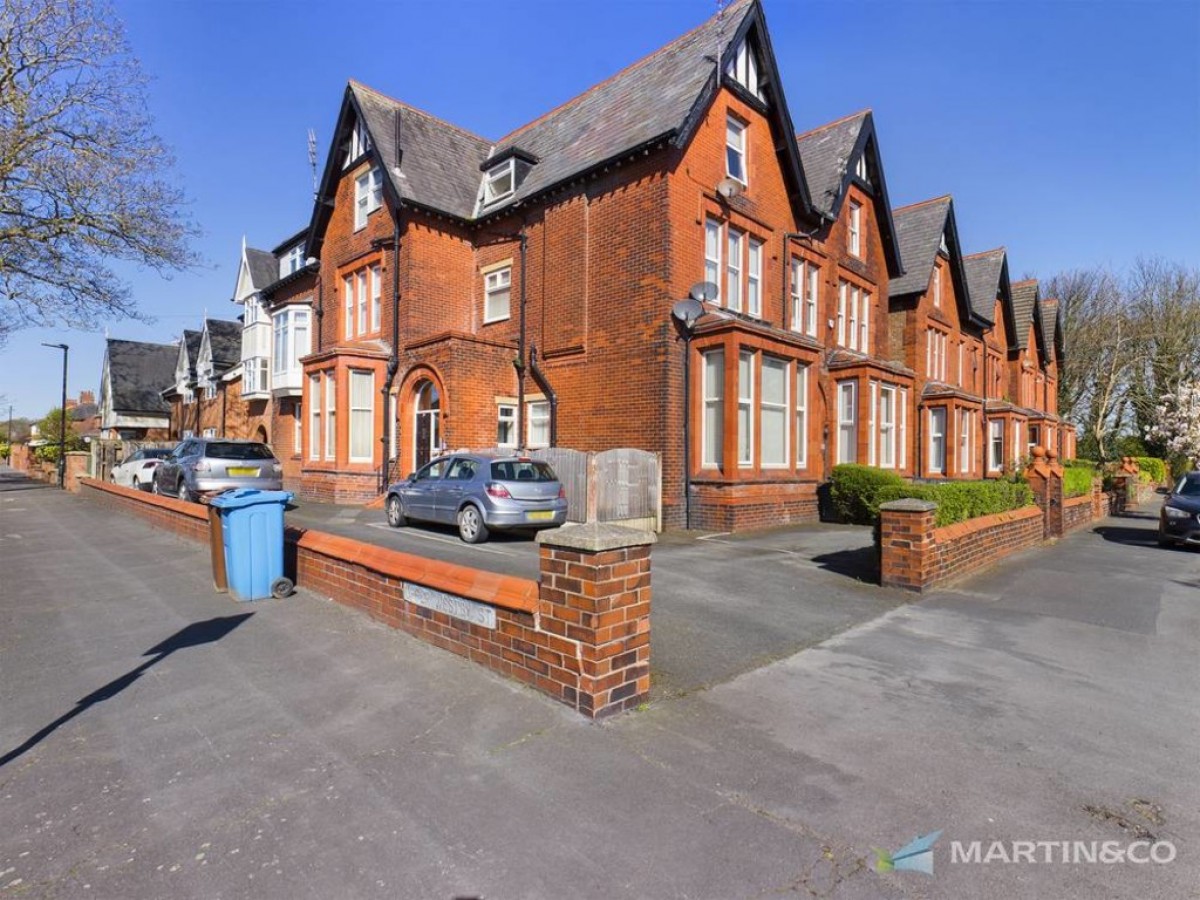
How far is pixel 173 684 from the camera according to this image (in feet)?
15.2

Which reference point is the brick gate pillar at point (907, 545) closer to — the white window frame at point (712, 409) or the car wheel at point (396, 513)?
the white window frame at point (712, 409)

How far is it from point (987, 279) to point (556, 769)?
106 ft

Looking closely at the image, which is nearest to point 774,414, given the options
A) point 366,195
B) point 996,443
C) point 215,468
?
point 215,468

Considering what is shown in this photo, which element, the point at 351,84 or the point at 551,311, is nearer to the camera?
the point at 551,311

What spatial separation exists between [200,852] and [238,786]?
0.54 metres

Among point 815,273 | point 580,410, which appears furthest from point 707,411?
point 815,273

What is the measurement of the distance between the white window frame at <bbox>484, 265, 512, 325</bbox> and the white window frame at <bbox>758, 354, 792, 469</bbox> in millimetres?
6877

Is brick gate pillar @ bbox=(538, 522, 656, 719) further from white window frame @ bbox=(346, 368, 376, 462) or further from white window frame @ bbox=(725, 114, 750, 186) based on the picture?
white window frame @ bbox=(346, 368, 376, 462)

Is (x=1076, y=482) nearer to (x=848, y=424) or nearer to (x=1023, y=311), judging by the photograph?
(x=848, y=424)

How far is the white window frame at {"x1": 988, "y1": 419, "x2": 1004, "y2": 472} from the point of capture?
26.2m

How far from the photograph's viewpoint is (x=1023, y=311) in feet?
106

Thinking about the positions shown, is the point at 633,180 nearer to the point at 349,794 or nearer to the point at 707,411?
the point at 707,411

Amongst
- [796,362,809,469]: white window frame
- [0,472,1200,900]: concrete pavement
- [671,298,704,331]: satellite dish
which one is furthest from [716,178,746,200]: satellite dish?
[0,472,1200,900]: concrete pavement

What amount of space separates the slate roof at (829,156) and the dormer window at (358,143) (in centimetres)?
1244
